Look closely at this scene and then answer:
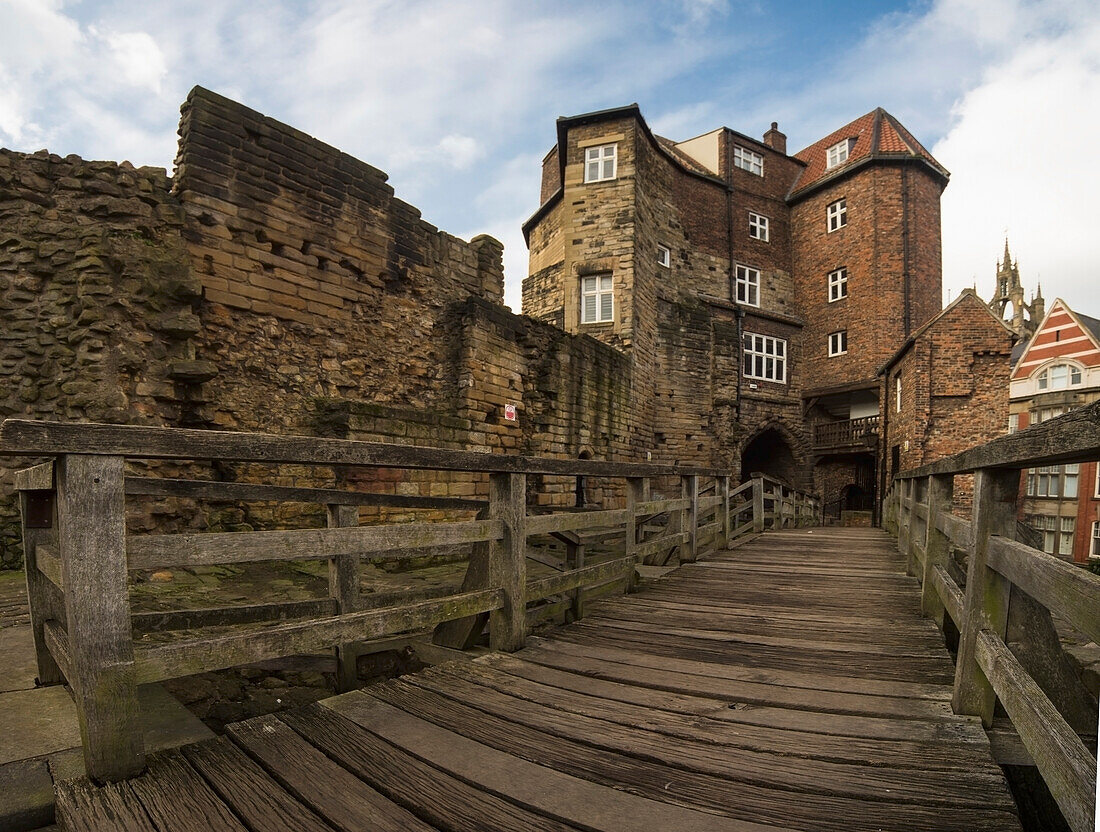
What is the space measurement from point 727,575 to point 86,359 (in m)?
7.44

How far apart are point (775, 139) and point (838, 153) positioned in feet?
12.0

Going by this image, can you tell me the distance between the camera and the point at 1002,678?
2004 millimetres

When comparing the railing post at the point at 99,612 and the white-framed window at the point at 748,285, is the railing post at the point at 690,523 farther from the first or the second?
the white-framed window at the point at 748,285

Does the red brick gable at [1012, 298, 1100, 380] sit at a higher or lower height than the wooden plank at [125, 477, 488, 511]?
higher

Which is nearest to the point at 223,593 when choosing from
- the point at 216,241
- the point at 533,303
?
the point at 216,241

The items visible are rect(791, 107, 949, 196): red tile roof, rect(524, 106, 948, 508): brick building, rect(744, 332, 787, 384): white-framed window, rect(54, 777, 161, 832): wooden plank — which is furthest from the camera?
rect(744, 332, 787, 384): white-framed window

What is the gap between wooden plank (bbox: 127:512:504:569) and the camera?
2.06 metres

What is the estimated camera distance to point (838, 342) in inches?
946

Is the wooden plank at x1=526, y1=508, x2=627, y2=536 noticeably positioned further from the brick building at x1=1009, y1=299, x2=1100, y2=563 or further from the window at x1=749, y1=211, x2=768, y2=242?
the brick building at x1=1009, y1=299, x2=1100, y2=563

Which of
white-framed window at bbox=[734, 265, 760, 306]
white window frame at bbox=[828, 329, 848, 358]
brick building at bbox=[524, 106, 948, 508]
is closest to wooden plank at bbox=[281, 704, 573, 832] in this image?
brick building at bbox=[524, 106, 948, 508]

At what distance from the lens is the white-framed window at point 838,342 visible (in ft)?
78.0

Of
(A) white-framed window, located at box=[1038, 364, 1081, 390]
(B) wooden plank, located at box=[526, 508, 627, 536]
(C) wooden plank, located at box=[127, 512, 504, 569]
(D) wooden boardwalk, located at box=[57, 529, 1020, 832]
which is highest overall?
(A) white-framed window, located at box=[1038, 364, 1081, 390]

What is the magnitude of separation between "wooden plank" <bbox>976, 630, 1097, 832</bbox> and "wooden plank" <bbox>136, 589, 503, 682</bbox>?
2268 millimetres

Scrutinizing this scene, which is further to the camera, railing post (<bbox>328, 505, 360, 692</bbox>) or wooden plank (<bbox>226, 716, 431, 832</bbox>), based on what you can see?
railing post (<bbox>328, 505, 360, 692</bbox>)
